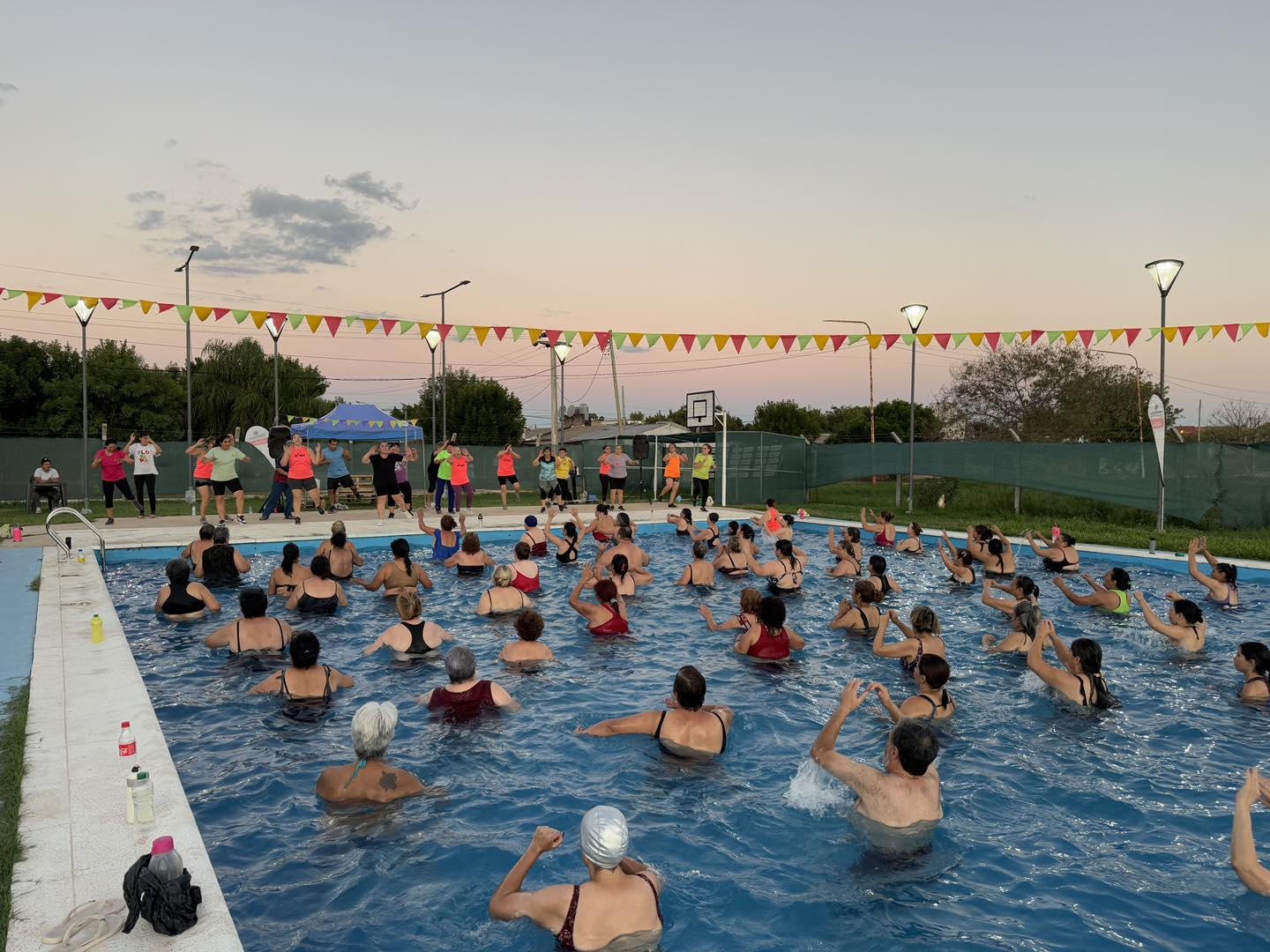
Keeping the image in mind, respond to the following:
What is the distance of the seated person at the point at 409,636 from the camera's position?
7.90 m

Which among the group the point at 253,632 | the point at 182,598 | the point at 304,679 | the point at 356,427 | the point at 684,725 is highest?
the point at 356,427

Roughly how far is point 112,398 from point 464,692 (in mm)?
49072

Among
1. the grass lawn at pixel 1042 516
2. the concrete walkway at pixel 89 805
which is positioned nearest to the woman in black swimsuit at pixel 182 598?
the concrete walkway at pixel 89 805

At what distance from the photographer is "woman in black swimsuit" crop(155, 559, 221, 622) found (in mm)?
9438

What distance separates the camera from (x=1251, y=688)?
6.99m

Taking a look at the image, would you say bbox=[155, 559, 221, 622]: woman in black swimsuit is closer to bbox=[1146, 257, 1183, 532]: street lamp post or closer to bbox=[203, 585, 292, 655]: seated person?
bbox=[203, 585, 292, 655]: seated person

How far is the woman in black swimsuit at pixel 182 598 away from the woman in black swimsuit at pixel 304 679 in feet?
10.5

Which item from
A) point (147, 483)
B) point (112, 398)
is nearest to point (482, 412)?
point (112, 398)

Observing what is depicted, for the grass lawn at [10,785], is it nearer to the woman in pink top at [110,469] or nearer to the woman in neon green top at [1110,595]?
the woman in neon green top at [1110,595]

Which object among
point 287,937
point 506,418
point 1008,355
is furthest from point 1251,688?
point 506,418

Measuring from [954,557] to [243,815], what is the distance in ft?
36.6

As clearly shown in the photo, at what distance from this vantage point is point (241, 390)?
184 ft

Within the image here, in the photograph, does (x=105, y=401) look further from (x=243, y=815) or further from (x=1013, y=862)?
(x=1013, y=862)

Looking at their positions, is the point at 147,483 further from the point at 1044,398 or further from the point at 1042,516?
the point at 1044,398
